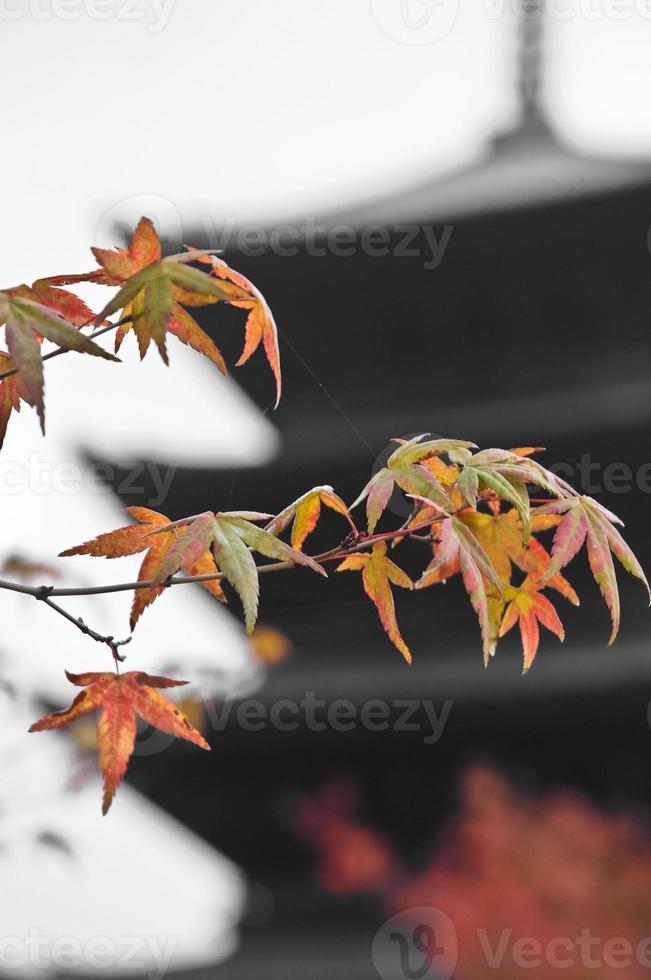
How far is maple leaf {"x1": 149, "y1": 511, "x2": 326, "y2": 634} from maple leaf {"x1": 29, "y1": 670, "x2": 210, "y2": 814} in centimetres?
10

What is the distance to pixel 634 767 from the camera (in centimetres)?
396

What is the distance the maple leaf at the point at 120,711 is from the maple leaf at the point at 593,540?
0.23m

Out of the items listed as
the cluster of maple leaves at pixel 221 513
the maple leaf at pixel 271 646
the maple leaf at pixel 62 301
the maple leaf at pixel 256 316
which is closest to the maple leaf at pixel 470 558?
the cluster of maple leaves at pixel 221 513

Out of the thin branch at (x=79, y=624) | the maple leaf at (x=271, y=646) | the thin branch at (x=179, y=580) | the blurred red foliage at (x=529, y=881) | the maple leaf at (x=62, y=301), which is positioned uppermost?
the maple leaf at (x=62, y=301)

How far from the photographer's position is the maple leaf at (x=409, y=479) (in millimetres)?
548

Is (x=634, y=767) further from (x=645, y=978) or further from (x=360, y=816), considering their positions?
(x=360, y=816)

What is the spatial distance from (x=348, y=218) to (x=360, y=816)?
2.33 meters

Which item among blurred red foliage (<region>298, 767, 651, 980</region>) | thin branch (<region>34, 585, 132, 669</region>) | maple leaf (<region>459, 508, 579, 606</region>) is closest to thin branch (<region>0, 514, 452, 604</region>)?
thin branch (<region>34, 585, 132, 669</region>)

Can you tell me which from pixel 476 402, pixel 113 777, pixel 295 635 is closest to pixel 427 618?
pixel 295 635

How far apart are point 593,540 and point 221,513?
20 cm

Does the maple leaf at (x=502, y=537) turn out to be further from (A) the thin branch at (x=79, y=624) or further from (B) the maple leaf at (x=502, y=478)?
(A) the thin branch at (x=79, y=624)

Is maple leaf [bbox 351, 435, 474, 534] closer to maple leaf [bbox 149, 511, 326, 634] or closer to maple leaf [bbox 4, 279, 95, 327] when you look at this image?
maple leaf [bbox 149, 511, 326, 634]

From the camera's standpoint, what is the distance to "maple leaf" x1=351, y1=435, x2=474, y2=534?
21.6 inches

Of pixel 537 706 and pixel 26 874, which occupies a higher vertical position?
pixel 537 706
